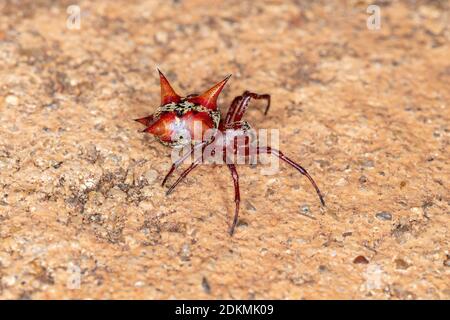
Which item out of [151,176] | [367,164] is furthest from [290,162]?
[151,176]

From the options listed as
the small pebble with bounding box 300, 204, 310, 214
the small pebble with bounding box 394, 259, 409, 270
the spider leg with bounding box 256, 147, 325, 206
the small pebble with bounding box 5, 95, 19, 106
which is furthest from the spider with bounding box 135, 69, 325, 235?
the small pebble with bounding box 5, 95, 19, 106

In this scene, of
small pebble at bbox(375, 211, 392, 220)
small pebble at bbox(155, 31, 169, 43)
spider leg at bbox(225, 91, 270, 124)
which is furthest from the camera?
small pebble at bbox(155, 31, 169, 43)

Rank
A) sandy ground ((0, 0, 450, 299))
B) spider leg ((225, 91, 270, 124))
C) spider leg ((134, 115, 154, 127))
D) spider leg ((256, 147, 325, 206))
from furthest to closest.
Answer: spider leg ((225, 91, 270, 124)) < spider leg ((134, 115, 154, 127)) < spider leg ((256, 147, 325, 206)) < sandy ground ((0, 0, 450, 299))

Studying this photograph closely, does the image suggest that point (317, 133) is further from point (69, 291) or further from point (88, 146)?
point (69, 291)

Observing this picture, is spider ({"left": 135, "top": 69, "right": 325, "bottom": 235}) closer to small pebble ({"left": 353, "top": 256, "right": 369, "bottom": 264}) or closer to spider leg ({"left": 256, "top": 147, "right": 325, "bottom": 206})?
spider leg ({"left": 256, "top": 147, "right": 325, "bottom": 206})

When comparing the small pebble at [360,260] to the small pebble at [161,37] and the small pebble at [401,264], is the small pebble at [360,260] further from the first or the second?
the small pebble at [161,37]

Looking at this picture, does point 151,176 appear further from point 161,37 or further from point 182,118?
point 161,37

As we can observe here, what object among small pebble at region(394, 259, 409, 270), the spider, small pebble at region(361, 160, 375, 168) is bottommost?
small pebble at region(394, 259, 409, 270)

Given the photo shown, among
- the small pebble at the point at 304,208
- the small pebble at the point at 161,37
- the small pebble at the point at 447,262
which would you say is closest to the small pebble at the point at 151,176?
the small pebble at the point at 304,208
